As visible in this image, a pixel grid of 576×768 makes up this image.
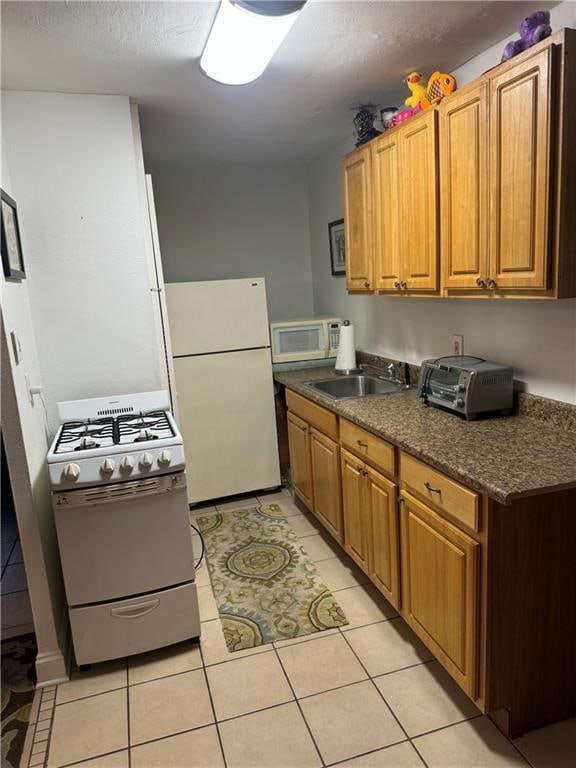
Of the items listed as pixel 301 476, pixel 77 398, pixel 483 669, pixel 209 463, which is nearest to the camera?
pixel 483 669

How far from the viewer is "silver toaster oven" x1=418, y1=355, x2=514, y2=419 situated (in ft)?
6.77

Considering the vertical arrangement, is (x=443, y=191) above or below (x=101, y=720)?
above

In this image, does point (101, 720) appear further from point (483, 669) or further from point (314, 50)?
point (314, 50)

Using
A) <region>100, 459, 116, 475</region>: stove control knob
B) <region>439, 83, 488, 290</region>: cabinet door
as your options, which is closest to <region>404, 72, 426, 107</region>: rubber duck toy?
<region>439, 83, 488, 290</region>: cabinet door

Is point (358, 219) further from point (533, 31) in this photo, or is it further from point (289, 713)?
point (289, 713)

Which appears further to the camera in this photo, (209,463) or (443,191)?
(209,463)

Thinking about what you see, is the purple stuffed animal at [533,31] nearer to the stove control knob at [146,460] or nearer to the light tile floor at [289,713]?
the stove control knob at [146,460]

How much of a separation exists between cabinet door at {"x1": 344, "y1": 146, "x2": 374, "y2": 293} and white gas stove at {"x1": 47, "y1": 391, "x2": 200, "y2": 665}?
135 centimetres

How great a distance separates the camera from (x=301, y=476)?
330 centimetres

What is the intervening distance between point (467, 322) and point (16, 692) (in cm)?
248

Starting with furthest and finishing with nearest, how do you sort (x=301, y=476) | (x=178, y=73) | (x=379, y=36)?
(x=301, y=476) < (x=178, y=73) < (x=379, y=36)

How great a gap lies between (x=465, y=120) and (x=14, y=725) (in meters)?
2.76

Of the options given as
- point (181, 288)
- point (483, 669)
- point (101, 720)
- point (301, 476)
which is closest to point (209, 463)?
point (301, 476)

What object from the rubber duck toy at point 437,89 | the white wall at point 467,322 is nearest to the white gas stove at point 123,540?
the white wall at point 467,322
